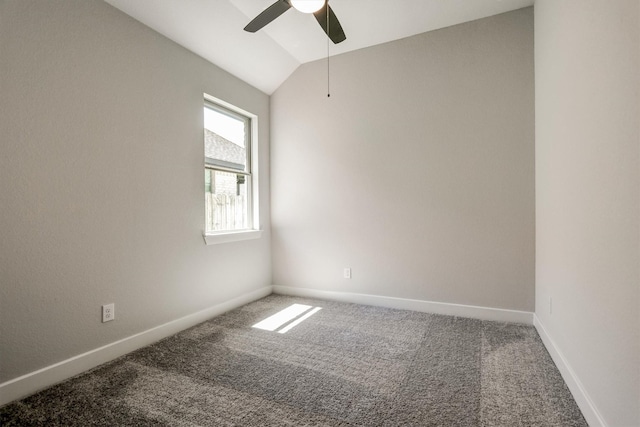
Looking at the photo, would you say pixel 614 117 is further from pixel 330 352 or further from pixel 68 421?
pixel 68 421

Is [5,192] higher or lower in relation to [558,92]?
lower

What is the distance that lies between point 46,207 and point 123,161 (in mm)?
580

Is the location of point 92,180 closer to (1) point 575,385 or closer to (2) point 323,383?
(2) point 323,383

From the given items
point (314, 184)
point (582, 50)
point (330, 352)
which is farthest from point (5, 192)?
point (582, 50)

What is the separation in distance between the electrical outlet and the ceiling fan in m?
2.23

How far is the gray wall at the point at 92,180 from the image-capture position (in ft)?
5.66

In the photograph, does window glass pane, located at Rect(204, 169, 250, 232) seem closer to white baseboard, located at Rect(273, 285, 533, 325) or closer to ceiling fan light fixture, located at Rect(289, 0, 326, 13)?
white baseboard, located at Rect(273, 285, 533, 325)

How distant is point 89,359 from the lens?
204 centimetres

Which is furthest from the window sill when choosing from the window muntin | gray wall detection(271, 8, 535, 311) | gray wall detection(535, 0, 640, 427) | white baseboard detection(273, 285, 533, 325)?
gray wall detection(535, 0, 640, 427)

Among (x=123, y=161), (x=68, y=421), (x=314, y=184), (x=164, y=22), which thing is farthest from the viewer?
(x=314, y=184)

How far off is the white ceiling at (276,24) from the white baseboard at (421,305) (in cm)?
258

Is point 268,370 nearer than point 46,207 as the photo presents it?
No

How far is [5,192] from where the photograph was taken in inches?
65.8

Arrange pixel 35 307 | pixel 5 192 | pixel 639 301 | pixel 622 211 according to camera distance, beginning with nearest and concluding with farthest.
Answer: pixel 639 301 < pixel 622 211 < pixel 5 192 < pixel 35 307
